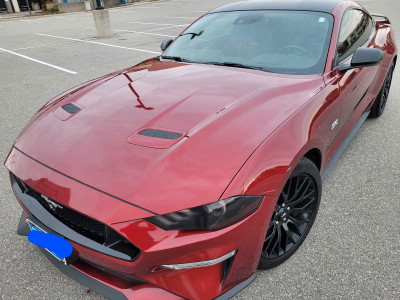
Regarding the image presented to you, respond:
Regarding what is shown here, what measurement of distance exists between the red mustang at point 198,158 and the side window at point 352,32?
0.11 feet

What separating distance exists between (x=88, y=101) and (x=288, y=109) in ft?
4.32

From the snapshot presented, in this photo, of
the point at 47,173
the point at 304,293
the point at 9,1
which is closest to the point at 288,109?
the point at 304,293

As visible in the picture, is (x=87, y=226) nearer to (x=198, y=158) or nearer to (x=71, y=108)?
(x=198, y=158)

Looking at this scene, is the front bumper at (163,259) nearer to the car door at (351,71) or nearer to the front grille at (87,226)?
the front grille at (87,226)

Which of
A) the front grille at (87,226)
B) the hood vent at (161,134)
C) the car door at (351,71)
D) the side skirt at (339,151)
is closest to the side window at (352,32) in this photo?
the car door at (351,71)

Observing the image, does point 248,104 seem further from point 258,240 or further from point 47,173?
point 47,173

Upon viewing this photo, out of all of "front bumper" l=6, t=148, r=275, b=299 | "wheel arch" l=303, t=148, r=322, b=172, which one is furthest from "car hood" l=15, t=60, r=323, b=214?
"wheel arch" l=303, t=148, r=322, b=172

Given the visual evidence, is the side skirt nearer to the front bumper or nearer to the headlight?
the front bumper

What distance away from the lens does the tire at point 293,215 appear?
191cm

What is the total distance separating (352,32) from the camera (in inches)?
117

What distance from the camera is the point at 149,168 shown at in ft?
5.28

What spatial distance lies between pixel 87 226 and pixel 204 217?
0.58 meters

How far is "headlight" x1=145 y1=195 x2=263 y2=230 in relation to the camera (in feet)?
4.80

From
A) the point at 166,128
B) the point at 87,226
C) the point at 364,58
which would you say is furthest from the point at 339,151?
the point at 87,226
